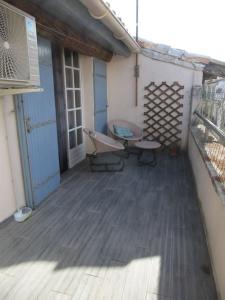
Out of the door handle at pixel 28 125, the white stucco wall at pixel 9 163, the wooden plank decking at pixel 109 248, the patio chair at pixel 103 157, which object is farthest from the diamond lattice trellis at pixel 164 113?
the white stucco wall at pixel 9 163

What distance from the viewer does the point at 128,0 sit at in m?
4.88

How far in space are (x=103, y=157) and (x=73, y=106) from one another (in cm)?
122

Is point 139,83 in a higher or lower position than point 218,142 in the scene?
higher

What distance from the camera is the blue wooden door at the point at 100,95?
4.64 metres

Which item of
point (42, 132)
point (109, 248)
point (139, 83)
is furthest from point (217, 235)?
point (139, 83)

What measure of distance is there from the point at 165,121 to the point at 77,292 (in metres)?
4.29

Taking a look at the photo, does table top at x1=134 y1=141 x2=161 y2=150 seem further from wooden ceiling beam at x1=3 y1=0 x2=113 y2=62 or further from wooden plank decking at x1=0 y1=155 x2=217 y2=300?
wooden ceiling beam at x1=3 y1=0 x2=113 y2=62

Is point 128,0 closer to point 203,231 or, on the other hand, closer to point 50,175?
point 50,175

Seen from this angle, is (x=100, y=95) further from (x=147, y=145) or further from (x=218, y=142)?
(x=218, y=142)

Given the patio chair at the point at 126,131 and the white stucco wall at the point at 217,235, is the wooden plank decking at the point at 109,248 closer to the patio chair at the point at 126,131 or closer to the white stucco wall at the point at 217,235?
the white stucco wall at the point at 217,235

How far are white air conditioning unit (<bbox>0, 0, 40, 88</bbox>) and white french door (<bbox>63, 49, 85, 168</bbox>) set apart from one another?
2132mm

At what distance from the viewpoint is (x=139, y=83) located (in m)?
5.18

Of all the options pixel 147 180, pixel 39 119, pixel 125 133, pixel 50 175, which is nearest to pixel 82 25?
pixel 39 119

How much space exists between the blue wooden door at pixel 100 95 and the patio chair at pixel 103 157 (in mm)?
646
